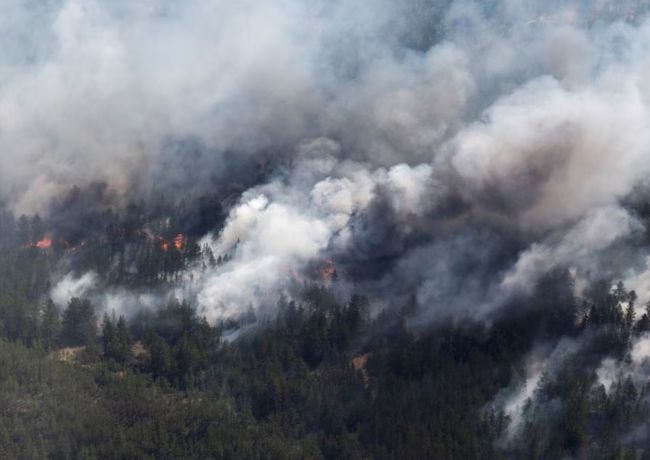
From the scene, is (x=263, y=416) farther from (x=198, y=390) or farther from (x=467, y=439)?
(x=467, y=439)

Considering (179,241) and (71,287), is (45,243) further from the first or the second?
(179,241)

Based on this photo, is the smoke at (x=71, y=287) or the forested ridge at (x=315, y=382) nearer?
the forested ridge at (x=315, y=382)

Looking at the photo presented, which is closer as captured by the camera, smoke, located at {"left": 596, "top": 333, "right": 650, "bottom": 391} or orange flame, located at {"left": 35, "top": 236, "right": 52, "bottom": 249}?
smoke, located at {"left": 596, "top": 333, "right": 650, "bottom": 391}

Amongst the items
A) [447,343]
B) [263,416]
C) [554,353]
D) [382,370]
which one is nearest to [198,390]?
[263,416]

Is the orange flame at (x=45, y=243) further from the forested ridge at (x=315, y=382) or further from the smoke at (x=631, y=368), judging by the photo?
the smoke at (x=631, y=368)

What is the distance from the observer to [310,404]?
98.9 metres

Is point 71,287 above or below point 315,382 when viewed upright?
above

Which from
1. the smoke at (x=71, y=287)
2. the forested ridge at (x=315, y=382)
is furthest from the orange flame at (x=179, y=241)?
the forested ridge at (x=315, y=382)

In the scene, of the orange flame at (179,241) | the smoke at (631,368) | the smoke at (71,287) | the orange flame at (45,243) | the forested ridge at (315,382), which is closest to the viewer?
the forested ridge at (315,382)

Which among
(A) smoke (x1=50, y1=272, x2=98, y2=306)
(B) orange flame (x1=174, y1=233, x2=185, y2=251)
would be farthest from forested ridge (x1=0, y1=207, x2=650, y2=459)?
(B) orange flame (x1=174, y1=233, x2=185, y2=251)

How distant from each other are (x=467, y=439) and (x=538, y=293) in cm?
2463

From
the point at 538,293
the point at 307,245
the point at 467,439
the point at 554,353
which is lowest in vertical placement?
the point at 467,439

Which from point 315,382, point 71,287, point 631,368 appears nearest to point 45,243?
point 71,287

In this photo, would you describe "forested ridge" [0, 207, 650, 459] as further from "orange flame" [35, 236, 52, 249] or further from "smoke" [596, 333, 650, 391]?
"orange flame" [35, 236, 52, 249]
